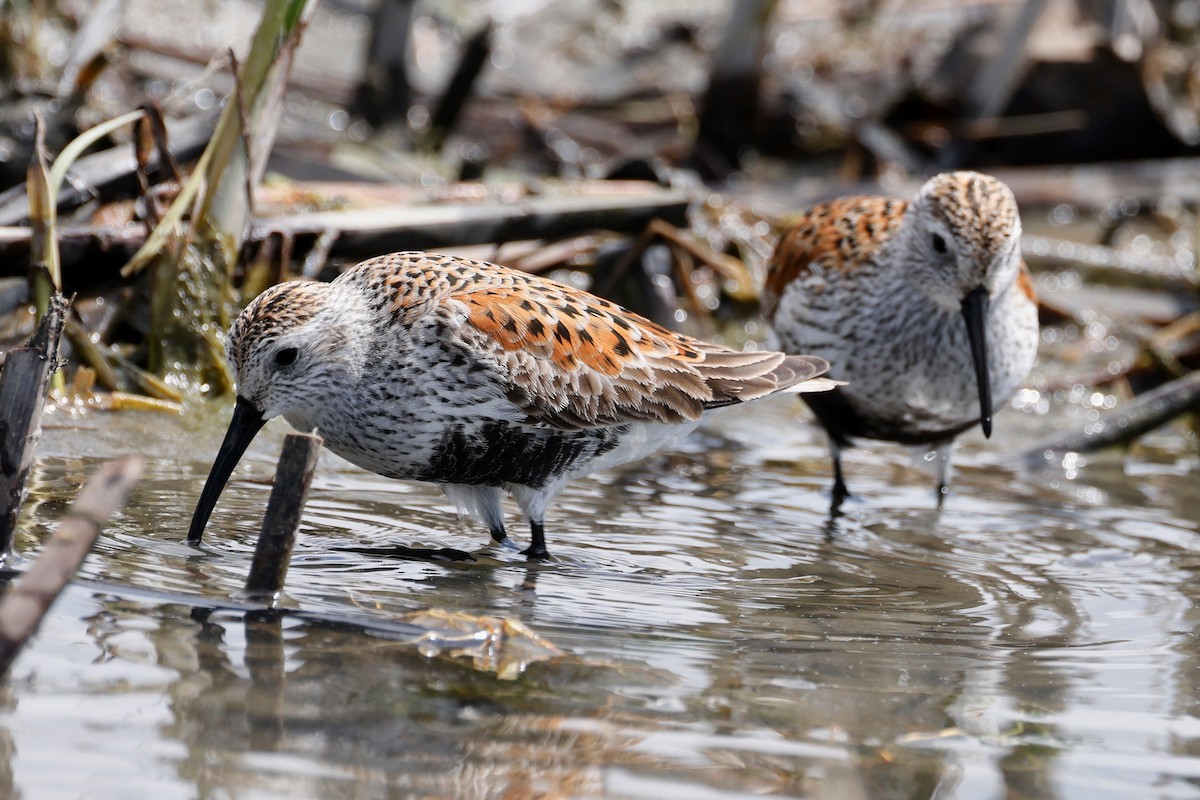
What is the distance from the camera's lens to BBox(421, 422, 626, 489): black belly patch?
5434mm

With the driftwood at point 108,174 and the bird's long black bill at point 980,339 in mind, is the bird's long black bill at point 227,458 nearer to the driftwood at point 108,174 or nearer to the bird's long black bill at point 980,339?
the driftwood at point 108,174

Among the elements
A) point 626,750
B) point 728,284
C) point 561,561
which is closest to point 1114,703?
point 626,750

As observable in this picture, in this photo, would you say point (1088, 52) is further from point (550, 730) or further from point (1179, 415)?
point (550, 730)

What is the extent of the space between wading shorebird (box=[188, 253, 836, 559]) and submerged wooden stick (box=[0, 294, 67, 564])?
0.93 m

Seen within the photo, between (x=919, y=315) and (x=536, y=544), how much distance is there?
2522 mm

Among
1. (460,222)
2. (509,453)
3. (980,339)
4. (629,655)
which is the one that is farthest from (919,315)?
(629,655)

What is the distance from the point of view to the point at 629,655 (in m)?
4.25

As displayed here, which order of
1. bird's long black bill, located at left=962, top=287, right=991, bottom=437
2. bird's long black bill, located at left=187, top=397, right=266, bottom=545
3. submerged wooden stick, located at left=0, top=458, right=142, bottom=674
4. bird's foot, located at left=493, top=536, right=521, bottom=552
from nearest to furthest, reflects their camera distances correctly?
submerged wooden stick, located at left=0, top=458, right=142, bottom=674 < bird's long black bill, located at left=187, top=397, right=266, bottom=545 < bird's foot, located at left=493, top=536, right=521, bottom=552 < bird's long black bill, located at left=962, top=287, right=991, bottom=437

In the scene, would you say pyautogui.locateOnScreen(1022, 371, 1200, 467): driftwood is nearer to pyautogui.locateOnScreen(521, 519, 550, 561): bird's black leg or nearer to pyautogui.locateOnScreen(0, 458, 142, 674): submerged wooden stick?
pyautogui.locateOnScreen(521, 519, 550, 561): bird's black leg

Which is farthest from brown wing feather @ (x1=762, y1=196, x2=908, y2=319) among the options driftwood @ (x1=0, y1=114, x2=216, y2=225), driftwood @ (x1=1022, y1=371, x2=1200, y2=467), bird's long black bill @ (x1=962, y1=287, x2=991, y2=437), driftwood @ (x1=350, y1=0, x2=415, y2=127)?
driftwood @ (x1=350, y1=0, x2=415, y2=127)

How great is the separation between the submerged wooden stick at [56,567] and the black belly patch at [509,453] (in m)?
2.14

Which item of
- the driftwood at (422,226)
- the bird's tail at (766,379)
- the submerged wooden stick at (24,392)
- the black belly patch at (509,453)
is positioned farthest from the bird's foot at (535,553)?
the driftwood at (422,226)

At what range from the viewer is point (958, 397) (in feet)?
23.5

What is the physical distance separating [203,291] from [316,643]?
3445 millimetres
